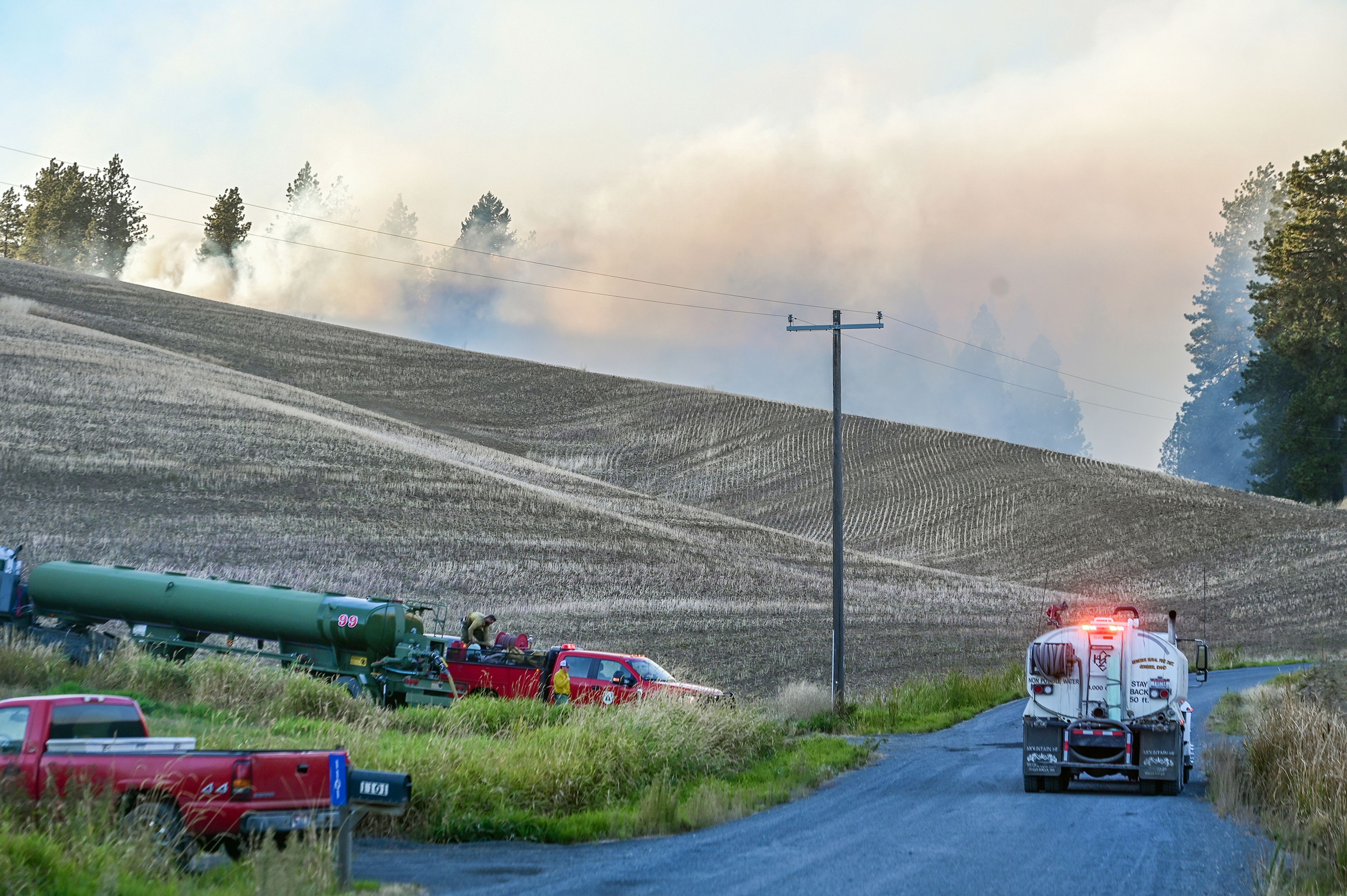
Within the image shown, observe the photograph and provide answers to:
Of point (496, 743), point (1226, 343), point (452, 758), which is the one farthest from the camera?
point (1226, 343)

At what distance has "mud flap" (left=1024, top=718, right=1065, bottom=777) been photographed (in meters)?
18.9

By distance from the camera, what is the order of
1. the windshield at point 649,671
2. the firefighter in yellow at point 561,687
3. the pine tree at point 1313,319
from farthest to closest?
the pine tree at point 1313,319, the windshield at point 649,671, the firefighter in yellow at point 561,687

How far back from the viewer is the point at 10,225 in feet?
532

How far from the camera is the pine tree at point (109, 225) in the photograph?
506 feet

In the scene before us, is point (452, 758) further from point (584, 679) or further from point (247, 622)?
point (247, 622)

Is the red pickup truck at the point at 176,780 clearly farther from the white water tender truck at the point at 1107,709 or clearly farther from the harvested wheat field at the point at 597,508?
the harvested wheat field at the point at 597,508

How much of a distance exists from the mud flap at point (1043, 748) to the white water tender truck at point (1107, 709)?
1 cm

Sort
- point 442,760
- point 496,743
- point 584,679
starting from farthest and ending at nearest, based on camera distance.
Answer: point 584,679 < point 496,743 < point 442,760

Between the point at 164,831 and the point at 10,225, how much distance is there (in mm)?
174686

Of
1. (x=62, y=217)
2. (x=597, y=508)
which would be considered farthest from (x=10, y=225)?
(x=597, y=508)

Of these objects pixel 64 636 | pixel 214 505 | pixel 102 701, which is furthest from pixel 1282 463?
pixel 102 701

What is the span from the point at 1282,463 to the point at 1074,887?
92.5 metres

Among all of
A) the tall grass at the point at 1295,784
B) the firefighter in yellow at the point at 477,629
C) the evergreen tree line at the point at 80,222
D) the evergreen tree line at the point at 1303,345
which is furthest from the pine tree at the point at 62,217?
the tall grass at the point at 1295,784

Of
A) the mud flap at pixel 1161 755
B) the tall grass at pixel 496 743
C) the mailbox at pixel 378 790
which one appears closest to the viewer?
the mailbox at pixel 378 790
